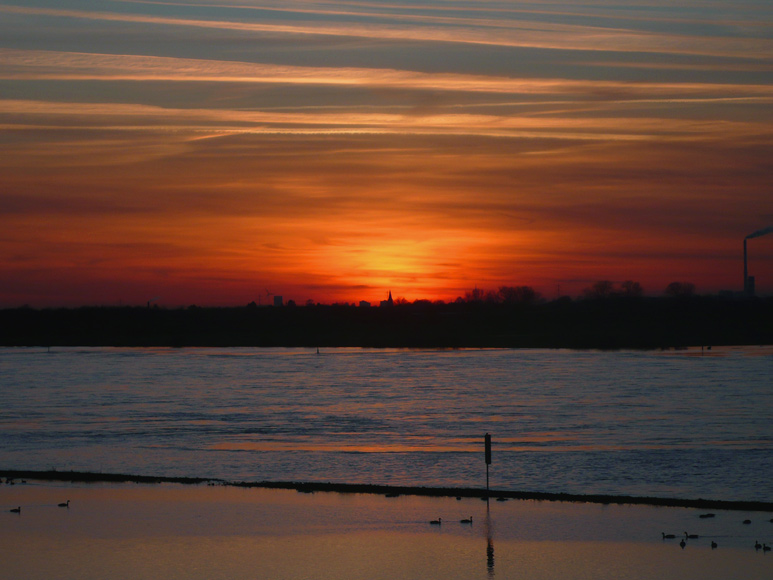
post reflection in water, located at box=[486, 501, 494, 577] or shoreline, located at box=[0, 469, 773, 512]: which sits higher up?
shoreline, located at box=[0, 469, 773, 512]

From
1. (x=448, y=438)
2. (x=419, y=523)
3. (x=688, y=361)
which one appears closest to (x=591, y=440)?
(x=448, y=438)

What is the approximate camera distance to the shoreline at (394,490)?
23.3 metres

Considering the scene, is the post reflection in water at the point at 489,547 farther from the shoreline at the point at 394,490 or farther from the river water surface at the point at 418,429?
the river water surface at the point at 418,429

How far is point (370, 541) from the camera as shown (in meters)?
19.9

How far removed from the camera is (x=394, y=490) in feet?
83.9

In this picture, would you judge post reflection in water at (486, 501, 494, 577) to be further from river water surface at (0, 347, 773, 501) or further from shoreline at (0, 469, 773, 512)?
river water surface at (0, 347, 773, 501)

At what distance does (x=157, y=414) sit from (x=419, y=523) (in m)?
31.6

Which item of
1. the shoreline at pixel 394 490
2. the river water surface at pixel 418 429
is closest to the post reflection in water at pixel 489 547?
the shoreline at pixel 394 490

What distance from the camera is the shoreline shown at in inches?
919

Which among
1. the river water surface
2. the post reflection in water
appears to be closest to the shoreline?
the river water surface

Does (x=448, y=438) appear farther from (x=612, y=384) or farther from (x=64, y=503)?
(x=612, y=384)

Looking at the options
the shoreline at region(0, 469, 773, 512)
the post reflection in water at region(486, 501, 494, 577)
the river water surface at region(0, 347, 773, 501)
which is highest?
the river water surface at region(0, 347, 773, 501)

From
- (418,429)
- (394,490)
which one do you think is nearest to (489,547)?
(394,490)

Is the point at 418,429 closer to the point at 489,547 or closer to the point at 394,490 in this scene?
the point at 394,490
